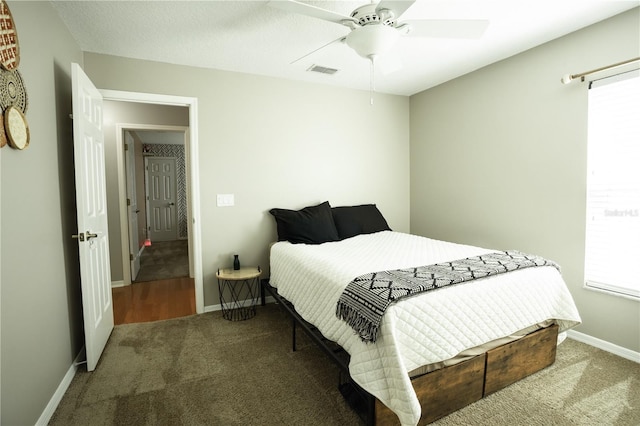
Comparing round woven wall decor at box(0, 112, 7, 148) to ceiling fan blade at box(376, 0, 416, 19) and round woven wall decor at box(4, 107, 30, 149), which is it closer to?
round woven wall decor at box(4, 107, 30, 149)

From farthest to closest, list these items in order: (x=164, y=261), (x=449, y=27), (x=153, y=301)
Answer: (x=164, y=261) < (x=153, y=301) < (x=449, y=27)

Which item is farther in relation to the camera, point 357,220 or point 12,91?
point 357,220

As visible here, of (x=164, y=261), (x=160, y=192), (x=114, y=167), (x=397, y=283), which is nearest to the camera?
(x=397, y=283)

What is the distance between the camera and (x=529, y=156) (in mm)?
2928

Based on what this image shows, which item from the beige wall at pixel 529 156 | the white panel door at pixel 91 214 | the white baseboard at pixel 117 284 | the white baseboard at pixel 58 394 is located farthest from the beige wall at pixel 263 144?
the white baseboard at pixel 117 284

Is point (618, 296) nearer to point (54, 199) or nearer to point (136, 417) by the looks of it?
point (136, 417)

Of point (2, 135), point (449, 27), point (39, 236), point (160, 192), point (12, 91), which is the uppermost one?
point (449, 27)

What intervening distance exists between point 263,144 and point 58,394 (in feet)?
8.45

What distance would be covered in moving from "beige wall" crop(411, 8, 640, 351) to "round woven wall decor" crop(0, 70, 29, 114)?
11.7 ft

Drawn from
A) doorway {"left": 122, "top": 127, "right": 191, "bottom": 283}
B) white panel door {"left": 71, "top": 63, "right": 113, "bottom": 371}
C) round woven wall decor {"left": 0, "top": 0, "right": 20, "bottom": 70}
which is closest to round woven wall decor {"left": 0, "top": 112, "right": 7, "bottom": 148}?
round woven wall decor {"left": 0, "top": 0, "right": 20, "bottom": 70}

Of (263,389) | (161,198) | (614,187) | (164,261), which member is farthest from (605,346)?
(161,198)

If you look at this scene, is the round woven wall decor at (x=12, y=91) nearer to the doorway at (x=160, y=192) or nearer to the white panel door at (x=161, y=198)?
the doorway at (x=160, y=192)

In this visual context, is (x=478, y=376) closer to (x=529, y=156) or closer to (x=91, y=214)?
(x=529, y=156)

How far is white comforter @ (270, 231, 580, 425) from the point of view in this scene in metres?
1.54
